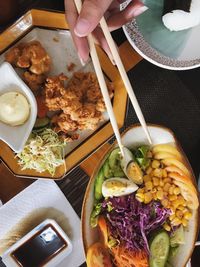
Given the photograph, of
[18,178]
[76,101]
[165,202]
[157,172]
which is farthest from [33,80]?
[165,202]

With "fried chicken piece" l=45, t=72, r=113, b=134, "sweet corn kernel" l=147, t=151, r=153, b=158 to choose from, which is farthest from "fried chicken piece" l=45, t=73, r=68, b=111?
"sweet corn kernel" l=147, t=151, r=153, b=158

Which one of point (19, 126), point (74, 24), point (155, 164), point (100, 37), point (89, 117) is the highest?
point (74, 24)

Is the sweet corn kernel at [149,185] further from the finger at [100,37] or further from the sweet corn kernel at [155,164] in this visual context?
the finger at [100,37]

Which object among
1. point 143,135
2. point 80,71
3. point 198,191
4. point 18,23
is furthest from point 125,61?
point 198,191

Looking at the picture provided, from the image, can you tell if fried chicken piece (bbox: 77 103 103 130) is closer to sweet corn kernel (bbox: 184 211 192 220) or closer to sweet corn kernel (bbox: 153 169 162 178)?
sweet corn kernel (bbox: 153 169 162 178)

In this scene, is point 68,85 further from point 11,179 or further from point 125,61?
point 11,179

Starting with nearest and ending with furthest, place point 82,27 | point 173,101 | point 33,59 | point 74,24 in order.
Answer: point 82,27
point 74,24
point 33,59
point 173,101

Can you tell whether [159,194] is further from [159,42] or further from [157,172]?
[159,42]
